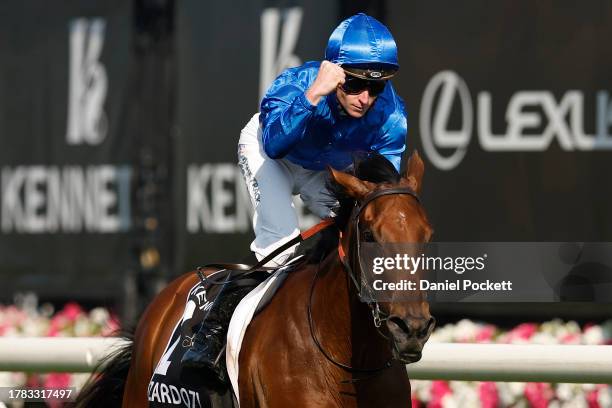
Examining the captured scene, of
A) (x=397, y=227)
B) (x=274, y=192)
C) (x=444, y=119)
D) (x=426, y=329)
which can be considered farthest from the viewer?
(x=444, y=119)

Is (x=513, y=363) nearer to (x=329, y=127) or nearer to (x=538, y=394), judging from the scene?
(x=538, y=394)

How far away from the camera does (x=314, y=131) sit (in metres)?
3.83

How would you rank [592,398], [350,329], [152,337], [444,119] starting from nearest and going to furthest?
[350,329]
[152,337]
[592,398]
[444,119]

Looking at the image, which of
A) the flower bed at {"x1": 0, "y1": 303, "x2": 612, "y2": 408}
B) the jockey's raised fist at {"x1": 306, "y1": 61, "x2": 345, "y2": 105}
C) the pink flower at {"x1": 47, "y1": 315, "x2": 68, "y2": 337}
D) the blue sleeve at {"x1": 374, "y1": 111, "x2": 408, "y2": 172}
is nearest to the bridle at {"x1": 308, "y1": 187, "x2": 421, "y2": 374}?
the jockey's raised fist at {"x1": 306, "y1": 61, "x2": 345, "y2": 105}

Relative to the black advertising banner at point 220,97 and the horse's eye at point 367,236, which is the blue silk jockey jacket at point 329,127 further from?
the black advertising banner at point 220,97

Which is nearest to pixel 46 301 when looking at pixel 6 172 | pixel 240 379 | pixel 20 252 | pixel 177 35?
pixel 20 252

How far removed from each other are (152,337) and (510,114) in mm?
2774

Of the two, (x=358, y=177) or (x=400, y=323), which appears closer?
(x=400, y=323)

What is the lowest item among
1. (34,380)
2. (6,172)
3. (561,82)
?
(34,380)

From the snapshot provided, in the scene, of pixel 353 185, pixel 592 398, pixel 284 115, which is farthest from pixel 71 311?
pixel 353 185

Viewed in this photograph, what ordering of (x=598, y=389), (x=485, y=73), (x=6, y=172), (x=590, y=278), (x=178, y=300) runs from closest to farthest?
(x=178, y=300)
(x=590, y=278)
(x=598, y=389)
(x=485, y=73)
(x=6, y=172)

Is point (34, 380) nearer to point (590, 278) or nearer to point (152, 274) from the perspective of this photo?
point (152, 274)

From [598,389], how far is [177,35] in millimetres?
3117

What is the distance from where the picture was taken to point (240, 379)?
3.54 meters
